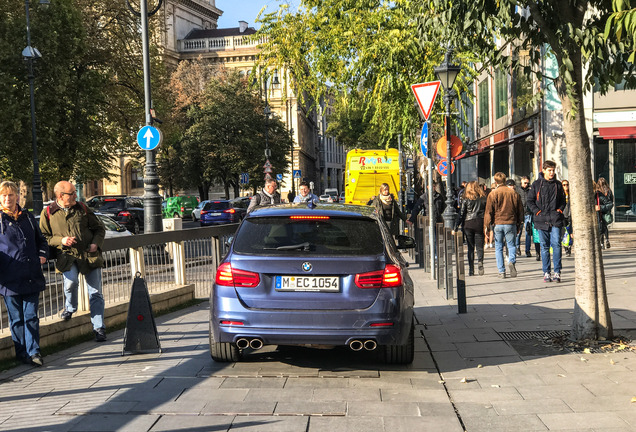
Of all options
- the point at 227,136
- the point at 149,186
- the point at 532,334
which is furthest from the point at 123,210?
the point at 532,334

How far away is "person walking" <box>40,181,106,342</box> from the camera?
26.1 feet

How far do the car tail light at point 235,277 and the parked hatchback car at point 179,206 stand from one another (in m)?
48.2

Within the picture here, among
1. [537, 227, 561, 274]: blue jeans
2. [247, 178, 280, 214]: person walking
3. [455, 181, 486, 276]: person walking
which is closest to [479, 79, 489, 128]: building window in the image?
[455, 181, 486, 276]: person walking

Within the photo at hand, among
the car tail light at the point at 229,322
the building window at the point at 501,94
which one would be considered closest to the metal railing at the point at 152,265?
the car tail light at the point at 229,322

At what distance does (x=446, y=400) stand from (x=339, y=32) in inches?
646

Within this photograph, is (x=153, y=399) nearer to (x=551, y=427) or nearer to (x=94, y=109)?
(x=551, y=427)

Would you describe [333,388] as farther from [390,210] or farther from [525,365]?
[390,210]

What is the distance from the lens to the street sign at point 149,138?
16328 mm

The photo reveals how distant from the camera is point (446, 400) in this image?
5.64m

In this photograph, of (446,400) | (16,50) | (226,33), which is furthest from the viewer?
(226,33)

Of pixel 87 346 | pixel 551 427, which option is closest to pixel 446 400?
pixel 551 427

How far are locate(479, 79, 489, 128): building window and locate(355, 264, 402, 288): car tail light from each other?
3406cm

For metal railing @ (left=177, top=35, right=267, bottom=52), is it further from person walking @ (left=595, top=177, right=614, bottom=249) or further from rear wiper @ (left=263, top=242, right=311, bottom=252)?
rear wiper @ (left=263, top=242, right=311, bottom=252)

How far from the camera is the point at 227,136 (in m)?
56.7
